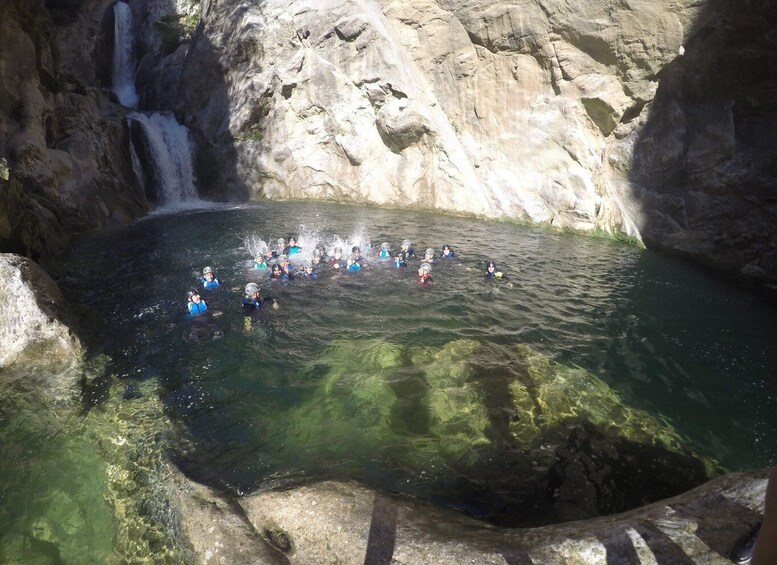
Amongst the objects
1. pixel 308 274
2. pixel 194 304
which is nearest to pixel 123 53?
pixel 308 274

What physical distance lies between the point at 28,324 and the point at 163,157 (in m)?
21.4

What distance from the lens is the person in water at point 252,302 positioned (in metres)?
10.4

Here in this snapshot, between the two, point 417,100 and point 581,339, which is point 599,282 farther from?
point 417,100

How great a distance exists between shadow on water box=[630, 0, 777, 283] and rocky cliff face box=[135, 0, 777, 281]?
55mm

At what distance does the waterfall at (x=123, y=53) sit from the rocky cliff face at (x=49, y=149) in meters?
13.5

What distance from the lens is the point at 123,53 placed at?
35.2 metres

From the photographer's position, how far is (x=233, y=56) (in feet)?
93.7

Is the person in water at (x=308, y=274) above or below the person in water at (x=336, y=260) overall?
below

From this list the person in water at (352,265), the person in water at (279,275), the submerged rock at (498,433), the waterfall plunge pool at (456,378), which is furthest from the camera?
the person in water at (352,265)

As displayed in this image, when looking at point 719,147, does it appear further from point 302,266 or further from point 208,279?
point 208,279

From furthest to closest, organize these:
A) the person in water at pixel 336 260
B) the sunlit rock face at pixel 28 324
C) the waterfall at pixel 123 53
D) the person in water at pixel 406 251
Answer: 1. the waterfall at pixel 123 53
2. the person in water at pixel 406 251
3. the person in water at pixel 336 260
4. the sunlit rock face at pixel 28 324

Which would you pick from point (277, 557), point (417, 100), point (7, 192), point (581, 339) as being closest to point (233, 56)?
point (417, 100)

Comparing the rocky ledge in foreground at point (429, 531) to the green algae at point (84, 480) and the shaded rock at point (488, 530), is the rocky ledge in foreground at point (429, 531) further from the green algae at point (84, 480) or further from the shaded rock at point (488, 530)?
the green algae at point (84, 480)

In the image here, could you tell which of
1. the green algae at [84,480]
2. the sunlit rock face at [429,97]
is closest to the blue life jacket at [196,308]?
Answer: the green algae at [84,480]
